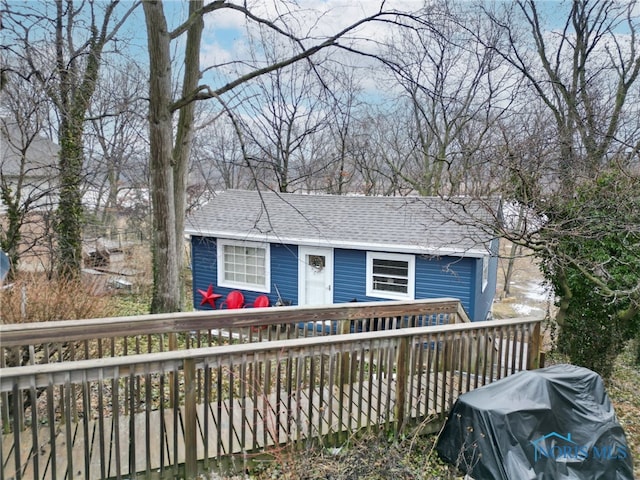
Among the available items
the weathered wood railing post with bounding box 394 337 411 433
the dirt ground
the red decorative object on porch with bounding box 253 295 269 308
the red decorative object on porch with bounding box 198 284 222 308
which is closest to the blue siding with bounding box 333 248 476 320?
the red decorative object on porch with bounding box 253 295 269 308

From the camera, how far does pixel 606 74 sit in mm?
14984

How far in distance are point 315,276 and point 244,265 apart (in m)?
1.90

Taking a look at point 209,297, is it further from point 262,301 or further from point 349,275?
point 349,275

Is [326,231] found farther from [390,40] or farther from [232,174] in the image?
[232,174]

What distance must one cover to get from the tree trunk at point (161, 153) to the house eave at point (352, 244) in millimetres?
2762

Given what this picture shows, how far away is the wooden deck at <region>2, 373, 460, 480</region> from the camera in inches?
111

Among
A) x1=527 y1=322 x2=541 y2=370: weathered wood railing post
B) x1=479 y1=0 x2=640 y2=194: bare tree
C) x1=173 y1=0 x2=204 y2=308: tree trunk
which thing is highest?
x1=479 y1=0 x2=640 y2=194: bare tree

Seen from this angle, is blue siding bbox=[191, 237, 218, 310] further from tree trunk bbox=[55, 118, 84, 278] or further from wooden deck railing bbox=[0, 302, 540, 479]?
wooden deck railing bbox=[0, 302, 540, 479]

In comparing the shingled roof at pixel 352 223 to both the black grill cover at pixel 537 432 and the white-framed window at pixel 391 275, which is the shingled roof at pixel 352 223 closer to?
the white-framed window at pixel 391 275

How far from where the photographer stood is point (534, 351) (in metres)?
4.41

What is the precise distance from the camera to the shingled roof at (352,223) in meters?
8.67

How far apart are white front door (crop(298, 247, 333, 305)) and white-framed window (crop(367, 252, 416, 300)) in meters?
1.01

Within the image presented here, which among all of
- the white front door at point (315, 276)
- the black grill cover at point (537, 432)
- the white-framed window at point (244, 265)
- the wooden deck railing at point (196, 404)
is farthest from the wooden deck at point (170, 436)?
the white-framed window at point (244, 265)

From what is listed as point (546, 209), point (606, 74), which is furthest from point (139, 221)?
point (606, 74)
